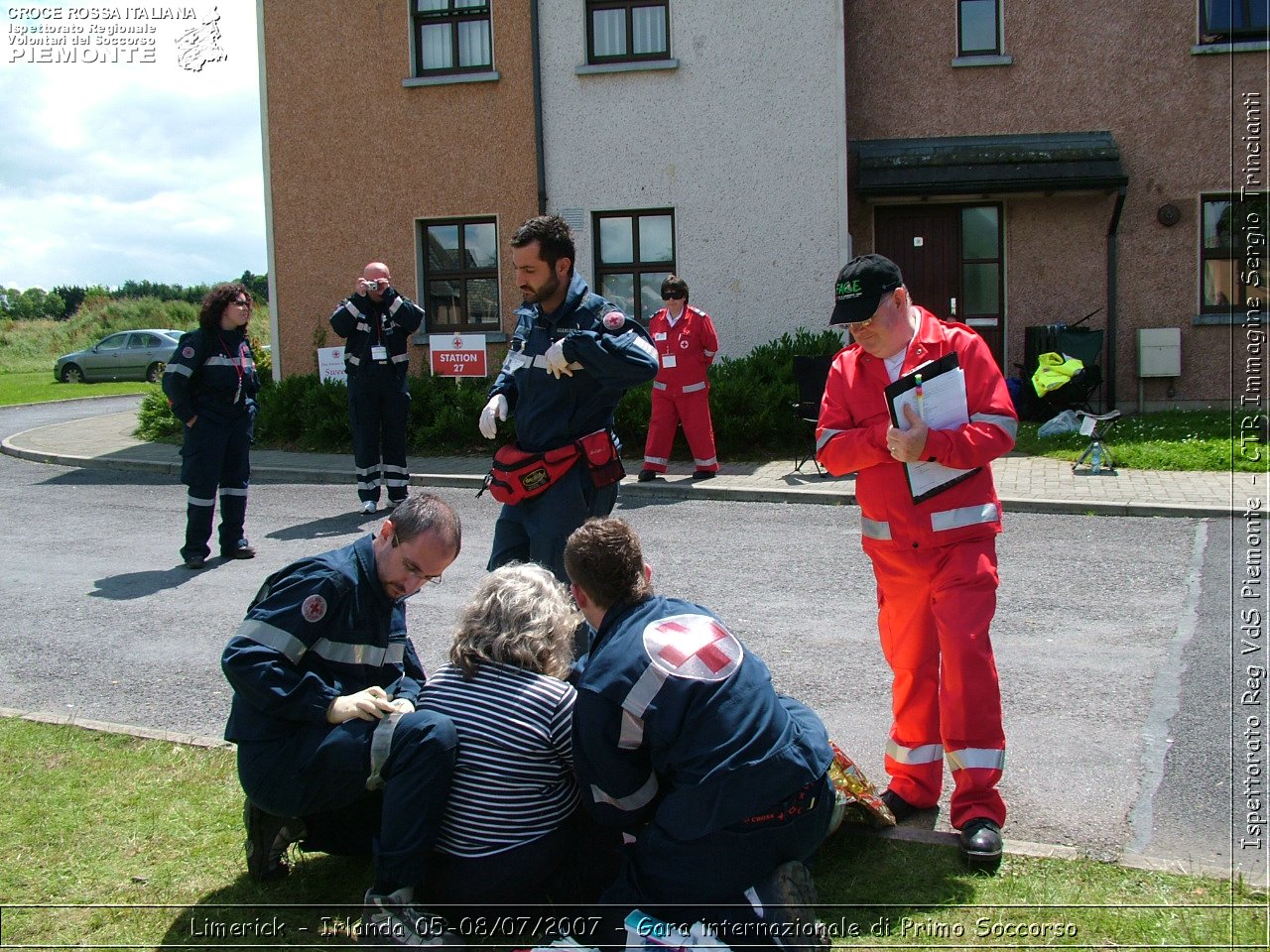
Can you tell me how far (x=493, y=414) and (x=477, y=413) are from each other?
997cm

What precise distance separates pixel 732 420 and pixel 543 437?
9.08 metres

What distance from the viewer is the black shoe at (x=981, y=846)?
370cm

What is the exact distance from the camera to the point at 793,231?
52.3 ft

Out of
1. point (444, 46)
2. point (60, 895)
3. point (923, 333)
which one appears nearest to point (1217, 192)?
point (444, 46)

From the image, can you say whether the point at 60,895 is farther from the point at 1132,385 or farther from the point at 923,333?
the point at 1132,385

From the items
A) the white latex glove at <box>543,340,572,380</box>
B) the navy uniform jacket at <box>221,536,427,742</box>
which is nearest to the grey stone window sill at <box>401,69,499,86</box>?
the white latex glove at <box>543,340,572,380</box>

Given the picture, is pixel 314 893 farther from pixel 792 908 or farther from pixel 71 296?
pixel 71 296

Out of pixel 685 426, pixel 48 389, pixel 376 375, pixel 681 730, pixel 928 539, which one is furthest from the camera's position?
pixel 48 389

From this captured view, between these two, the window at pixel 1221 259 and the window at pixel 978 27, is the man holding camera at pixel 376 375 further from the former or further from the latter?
the window at pixel 1221 259

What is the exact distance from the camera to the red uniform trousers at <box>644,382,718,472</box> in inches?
489

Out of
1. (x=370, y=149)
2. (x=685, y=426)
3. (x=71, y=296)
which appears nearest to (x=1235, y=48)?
(x=685, y=426)

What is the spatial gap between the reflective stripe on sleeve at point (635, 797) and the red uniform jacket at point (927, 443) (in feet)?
4.50

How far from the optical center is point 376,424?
11.3 m

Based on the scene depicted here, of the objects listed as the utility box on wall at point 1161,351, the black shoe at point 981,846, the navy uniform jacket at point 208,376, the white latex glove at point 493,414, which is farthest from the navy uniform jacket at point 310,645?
the utility box on wall at point 1161,351
